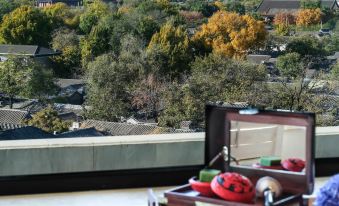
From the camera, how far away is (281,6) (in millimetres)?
40406

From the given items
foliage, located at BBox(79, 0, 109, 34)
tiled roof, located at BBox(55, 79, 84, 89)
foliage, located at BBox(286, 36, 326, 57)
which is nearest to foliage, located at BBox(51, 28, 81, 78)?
tiled roof, located at BBox(55, 79, 84, 89)

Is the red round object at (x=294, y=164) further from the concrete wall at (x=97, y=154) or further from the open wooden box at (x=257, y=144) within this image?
the concrete wall at (x=97, y=154)

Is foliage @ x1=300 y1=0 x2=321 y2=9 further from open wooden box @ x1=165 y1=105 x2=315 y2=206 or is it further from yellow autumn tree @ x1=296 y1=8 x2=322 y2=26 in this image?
open wooden box @ x1=165 y1=105 x2=315 y2=206

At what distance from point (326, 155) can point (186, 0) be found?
132ft

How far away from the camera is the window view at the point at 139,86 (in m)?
2.35

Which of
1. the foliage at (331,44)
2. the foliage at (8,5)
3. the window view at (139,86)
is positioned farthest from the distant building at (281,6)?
the foliage at (8,5)

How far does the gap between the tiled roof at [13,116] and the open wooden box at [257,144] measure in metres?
11.6

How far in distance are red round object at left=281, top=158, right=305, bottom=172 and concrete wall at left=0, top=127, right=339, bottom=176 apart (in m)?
1.22

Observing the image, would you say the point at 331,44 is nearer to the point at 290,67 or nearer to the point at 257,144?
the point at 290,67

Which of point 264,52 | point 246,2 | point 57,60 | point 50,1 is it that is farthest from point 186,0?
point 57,60

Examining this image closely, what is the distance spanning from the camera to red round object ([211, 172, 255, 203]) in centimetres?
109

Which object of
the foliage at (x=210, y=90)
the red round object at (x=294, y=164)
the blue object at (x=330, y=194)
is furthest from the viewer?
the foliage at (x=210, y=90)

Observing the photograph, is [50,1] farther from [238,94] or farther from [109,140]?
[109,140]

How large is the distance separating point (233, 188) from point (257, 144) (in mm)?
153
